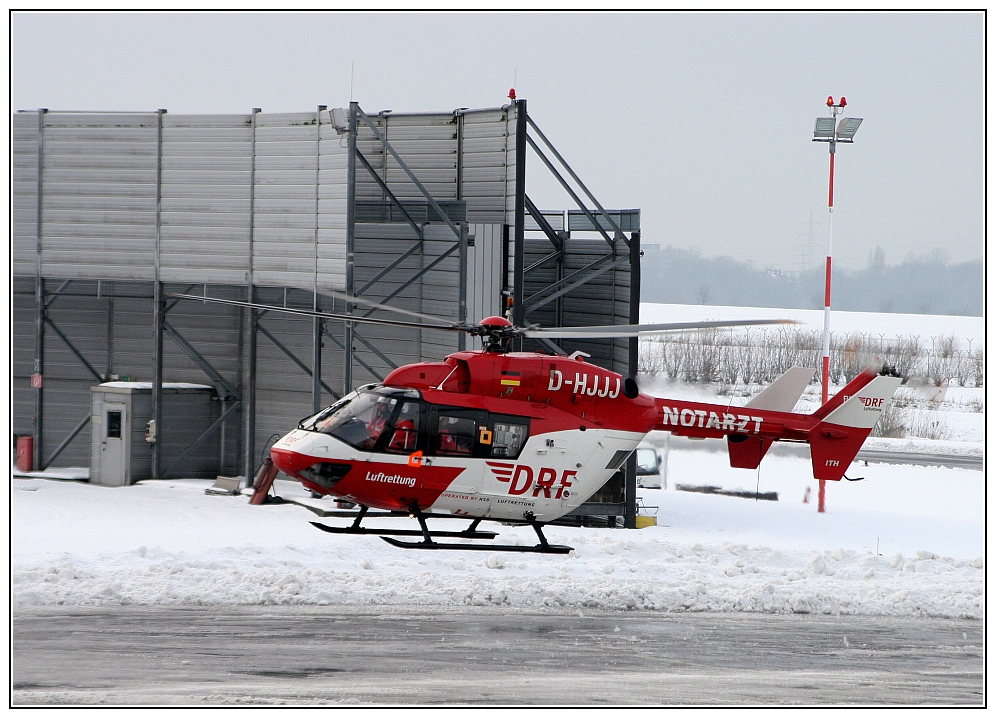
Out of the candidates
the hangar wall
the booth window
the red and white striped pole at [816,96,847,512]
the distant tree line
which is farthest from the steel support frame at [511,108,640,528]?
the distant tree line

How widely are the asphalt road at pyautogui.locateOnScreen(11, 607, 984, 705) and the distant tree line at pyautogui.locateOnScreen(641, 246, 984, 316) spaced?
6606 centimetres

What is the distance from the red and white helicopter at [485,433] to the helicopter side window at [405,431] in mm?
12

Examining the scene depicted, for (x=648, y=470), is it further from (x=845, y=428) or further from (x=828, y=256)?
(x=845, y=428)

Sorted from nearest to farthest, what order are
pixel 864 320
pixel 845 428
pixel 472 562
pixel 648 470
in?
pixel 845 428 < pixel 472 562 < pixel 648 470 < pixel 864 320

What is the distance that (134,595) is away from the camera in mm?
16688

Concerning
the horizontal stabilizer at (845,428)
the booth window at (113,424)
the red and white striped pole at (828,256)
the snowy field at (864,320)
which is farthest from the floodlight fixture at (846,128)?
the snowy field at (864,320)

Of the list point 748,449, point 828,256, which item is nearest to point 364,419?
point 748,449

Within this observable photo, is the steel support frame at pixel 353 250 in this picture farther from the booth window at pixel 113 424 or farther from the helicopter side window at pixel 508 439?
the helicopter side window at pixel 508 439

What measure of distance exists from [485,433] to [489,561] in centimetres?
498

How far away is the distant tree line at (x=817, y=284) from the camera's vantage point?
286 feet

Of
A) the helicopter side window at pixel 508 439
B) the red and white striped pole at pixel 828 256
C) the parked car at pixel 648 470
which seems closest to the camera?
the helicopter side window at pixel 508 439

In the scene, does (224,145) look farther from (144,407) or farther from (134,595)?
(134,595)

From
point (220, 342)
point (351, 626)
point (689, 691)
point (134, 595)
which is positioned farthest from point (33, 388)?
point (689, 691)

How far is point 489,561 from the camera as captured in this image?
727 inches
